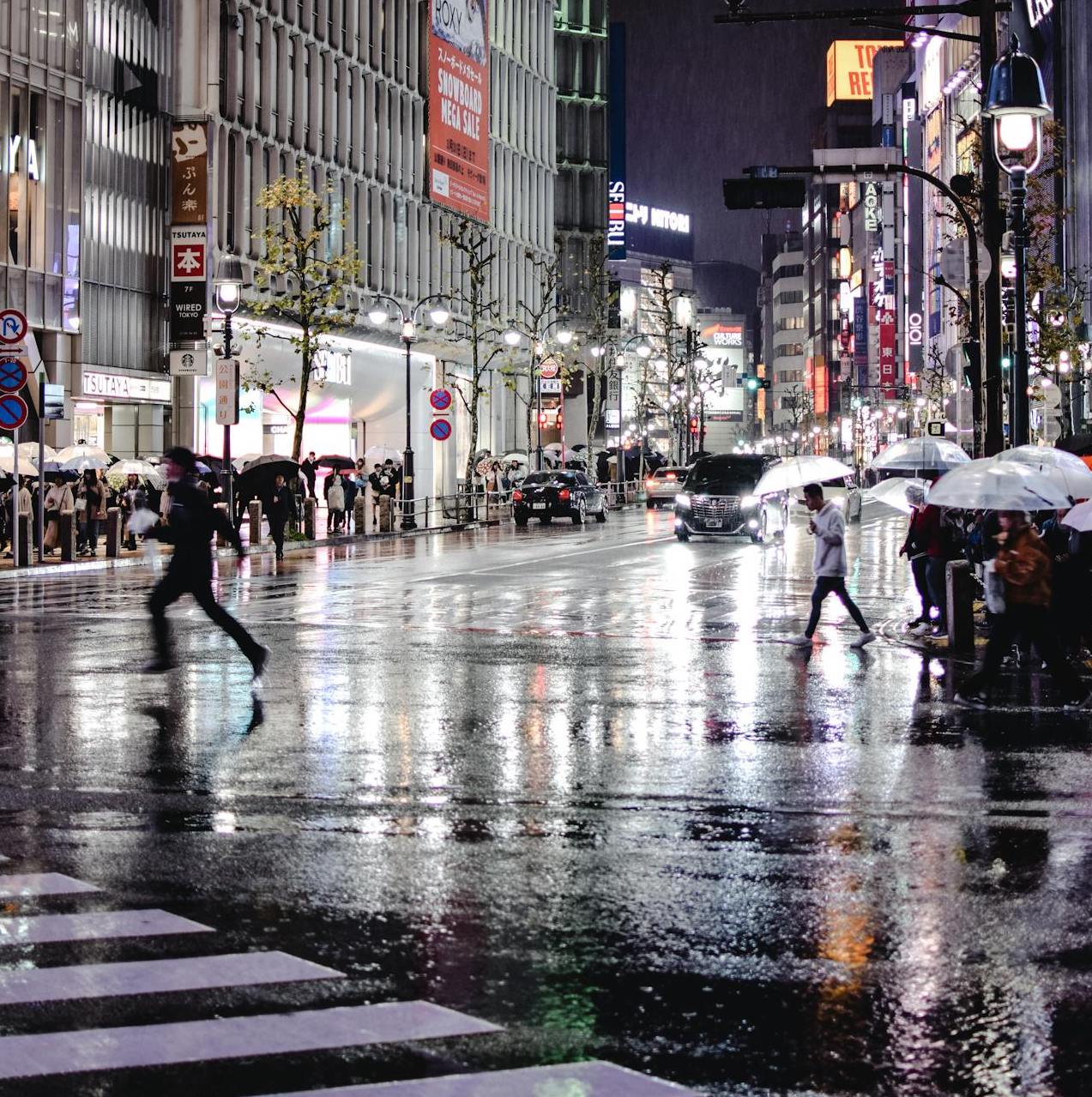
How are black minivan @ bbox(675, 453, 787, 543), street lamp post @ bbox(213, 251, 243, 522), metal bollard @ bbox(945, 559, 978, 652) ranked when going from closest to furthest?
metal bollard @ bbox(945, 559, 978, 652), black minivan @ bbox(675, 453, 787, 543), street lamp post @ bbox(213, 251, 243, 522)

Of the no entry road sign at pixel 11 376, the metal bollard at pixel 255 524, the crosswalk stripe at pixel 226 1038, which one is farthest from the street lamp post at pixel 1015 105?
the metal bollard at pixel 255 524

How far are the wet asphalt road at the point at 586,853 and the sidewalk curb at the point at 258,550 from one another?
1497cm

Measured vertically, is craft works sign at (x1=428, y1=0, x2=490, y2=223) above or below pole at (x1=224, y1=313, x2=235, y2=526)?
above

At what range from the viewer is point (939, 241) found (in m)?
135

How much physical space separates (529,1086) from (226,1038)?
3.34ft

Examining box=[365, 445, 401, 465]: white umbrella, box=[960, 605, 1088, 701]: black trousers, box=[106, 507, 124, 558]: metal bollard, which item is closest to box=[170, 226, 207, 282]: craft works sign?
box=[365, 445, 401, 465]: white umbrella

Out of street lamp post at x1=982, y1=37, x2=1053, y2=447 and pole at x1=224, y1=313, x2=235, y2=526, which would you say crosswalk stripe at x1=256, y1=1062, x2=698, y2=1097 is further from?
pole at x1=224, y1=313, x2=235, y2=526

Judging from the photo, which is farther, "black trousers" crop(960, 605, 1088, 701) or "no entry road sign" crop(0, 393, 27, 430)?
"no entry road sign" crop(0, 393, 27, 430)

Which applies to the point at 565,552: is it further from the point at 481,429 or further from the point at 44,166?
the point at 481,429

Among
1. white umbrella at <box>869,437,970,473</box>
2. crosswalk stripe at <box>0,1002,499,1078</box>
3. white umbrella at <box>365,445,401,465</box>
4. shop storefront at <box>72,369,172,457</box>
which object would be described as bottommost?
crosswalk stripe at <box>0,1002,499,1078</box>

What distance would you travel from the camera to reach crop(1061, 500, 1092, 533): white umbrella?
614 inches

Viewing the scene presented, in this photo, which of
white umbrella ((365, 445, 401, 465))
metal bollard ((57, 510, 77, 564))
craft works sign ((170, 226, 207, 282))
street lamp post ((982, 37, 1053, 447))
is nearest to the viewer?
street lamp post ((982, 37, 1053, 447))

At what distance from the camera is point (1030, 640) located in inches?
579

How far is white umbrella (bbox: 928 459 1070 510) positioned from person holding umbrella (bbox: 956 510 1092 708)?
2.09m
